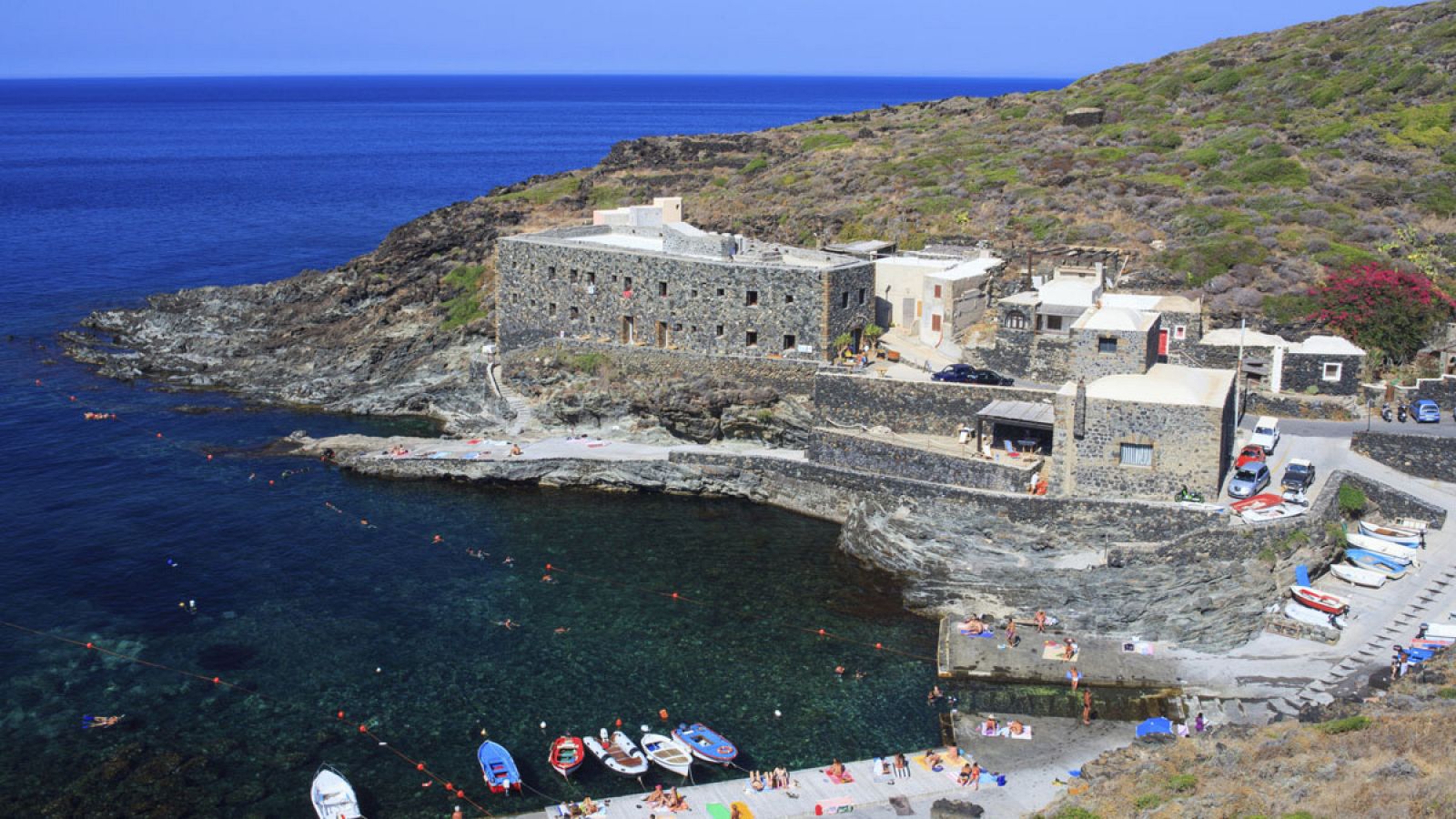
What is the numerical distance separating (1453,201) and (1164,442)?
126ft

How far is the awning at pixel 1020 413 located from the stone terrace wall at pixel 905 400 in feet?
1.92

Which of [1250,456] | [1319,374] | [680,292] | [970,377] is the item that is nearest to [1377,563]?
[1250,456]

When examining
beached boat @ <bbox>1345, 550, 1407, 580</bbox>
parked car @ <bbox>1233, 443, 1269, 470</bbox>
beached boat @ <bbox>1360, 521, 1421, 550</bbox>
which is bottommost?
beached boat @ <bbox>1345, 550, 1407, 580</bbox>

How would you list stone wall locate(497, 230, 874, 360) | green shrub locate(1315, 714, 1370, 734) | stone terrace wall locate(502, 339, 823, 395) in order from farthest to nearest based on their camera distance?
stone wall locate(497, 230, 874, 360) → stone terrace wall locate(502, 339, 823, 395) → green shrub locate(1315, 714, 1370, 734)

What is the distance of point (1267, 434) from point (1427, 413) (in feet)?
21.2

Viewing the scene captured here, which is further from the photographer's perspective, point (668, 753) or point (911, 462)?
point (911, 462)

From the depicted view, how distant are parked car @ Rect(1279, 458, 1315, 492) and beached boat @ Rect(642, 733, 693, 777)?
23.9m

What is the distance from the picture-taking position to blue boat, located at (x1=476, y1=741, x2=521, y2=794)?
32188mm

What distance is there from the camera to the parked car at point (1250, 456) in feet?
147

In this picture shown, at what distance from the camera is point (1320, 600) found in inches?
1474

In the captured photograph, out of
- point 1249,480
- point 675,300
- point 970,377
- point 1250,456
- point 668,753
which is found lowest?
point 668,753

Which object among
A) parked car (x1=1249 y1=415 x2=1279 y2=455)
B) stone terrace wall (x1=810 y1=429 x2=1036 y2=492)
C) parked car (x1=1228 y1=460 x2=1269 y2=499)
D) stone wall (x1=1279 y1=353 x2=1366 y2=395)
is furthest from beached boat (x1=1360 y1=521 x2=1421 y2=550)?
stone terrace wall (x1=810 y1=429 x2=1036 y2=492)

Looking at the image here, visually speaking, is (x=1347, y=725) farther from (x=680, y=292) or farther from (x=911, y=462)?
(x=680, y=292)

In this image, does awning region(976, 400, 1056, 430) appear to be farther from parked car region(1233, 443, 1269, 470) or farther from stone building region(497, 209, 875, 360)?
stone building region(497, 209, 875, 360)
